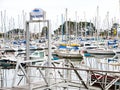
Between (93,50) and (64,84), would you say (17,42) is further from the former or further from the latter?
(64,84)

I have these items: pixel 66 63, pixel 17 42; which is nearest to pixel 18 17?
pixel 17 42

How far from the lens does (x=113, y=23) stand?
193ft

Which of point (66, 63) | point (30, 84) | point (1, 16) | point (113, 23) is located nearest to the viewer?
point (30, 84)

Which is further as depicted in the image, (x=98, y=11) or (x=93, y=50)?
(x=98, y=11)

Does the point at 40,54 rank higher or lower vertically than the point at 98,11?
lower

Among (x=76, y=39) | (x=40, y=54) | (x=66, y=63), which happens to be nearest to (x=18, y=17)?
(x=76, y=39)

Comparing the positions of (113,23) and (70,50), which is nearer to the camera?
(70,50)

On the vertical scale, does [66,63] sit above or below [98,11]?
below

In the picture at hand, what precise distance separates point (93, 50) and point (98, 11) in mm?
10496

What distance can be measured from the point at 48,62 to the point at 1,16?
44873 millimetres

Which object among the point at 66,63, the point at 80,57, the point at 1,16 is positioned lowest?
the point at 80,57

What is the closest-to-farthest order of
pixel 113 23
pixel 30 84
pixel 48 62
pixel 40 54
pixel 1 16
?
1. pixel 30 84
2. pixel 48 62
3. pixel 40 54
4. pixel 1 16
5. pixel 113 23

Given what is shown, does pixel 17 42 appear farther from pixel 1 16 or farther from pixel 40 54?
pixel 40 54

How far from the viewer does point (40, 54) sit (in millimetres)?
34562
